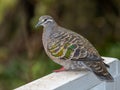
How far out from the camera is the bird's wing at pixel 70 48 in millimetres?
4637

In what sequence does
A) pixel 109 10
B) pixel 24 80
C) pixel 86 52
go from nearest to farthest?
pixel 86 52 < pixel 24 80 < pixel 109 10

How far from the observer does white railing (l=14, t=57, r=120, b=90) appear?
13.2ft

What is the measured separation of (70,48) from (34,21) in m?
2.60

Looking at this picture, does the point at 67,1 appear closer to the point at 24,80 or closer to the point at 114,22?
the point at 114,22

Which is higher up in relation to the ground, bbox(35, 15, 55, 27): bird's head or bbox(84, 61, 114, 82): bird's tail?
bbox(35, 15, 55, 27): bird's head

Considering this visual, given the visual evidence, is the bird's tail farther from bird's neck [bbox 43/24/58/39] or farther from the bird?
bird's neck [bbox 43/24/58/39]

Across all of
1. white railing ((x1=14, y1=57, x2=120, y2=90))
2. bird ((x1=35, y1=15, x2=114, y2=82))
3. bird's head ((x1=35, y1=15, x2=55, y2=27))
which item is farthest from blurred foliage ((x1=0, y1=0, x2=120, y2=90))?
white railing ((x1=14, y1=57, x2=120, y2=90))

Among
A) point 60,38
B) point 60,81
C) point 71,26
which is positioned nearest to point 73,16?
point 71,26

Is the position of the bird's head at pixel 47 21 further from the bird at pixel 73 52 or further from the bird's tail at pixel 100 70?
the bird's tail at pixel 100 70

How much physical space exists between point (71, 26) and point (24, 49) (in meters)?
0.55

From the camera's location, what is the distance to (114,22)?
7.43m

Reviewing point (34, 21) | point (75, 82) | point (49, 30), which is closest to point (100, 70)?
point (75, 82)

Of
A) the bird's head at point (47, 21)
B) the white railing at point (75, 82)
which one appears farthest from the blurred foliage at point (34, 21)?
the white railing at point (75, 82)

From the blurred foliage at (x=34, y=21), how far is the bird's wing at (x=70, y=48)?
243 centimetres
